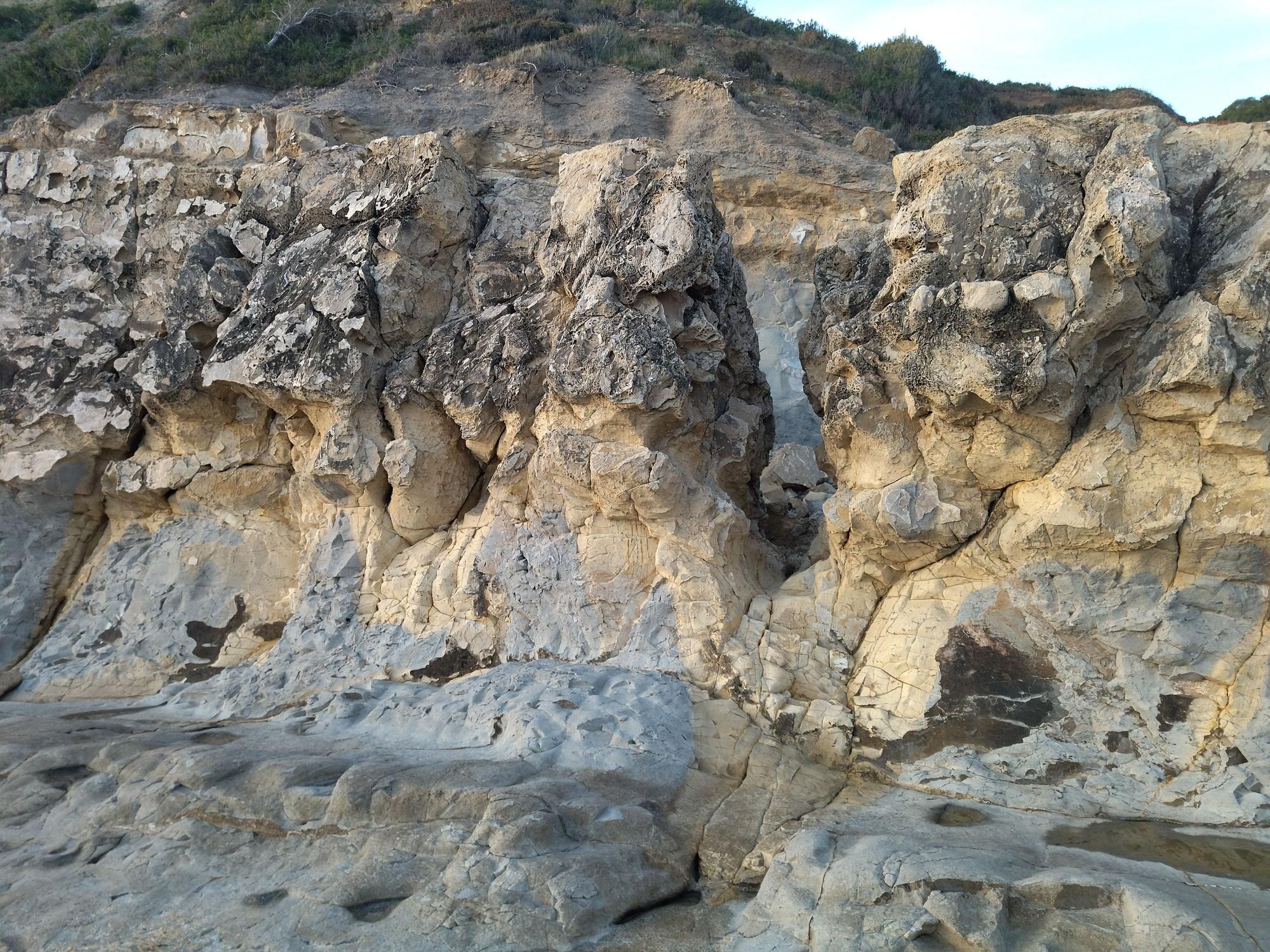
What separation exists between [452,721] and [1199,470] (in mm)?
4663

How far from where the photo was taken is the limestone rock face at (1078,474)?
5262mm

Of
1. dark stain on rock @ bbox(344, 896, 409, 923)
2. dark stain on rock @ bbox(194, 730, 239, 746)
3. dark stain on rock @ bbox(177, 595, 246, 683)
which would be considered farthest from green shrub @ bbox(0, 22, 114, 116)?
dark stain on rock @ bbox(344, 896, 409, 923)

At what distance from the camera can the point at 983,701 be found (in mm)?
5723

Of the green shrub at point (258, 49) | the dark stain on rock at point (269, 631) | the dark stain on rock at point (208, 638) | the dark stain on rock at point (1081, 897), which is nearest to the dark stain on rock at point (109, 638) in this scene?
the dark stain on rock at point (208, 638)

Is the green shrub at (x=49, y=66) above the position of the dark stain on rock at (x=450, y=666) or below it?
above

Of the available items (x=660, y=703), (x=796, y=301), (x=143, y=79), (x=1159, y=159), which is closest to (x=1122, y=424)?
(x=1159, y=159)

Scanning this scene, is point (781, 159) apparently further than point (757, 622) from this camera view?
Yes

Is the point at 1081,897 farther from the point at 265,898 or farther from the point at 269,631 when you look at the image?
the point at 269,631

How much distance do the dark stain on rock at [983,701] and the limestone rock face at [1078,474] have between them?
0.01m

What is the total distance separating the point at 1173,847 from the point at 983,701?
54.0 inches

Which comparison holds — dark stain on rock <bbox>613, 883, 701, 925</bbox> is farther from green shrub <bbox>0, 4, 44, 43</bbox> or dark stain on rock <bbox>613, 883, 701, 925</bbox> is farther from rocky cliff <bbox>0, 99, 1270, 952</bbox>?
green shrub <bbox>0, 4, 44, 43</bbox>

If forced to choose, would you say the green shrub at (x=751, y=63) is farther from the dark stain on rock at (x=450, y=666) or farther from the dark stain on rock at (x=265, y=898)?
the dark stain on rock at (x=265, y=898)

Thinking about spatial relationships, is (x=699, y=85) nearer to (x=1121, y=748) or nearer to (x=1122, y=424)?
(x=1122, y=424)

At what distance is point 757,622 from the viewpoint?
22.1 feet
